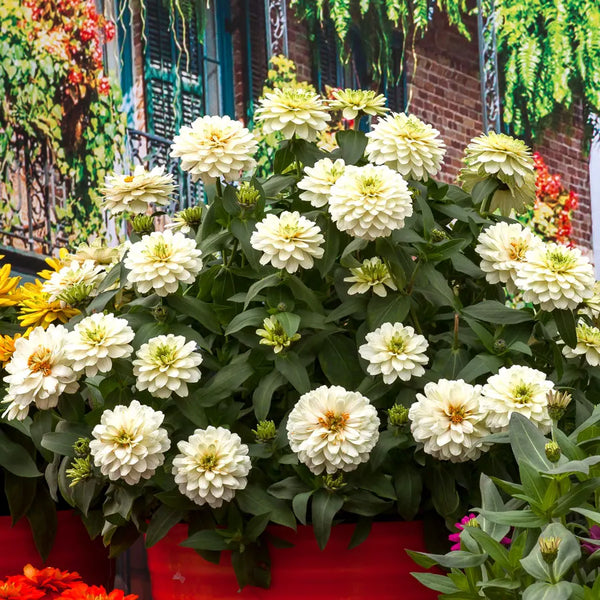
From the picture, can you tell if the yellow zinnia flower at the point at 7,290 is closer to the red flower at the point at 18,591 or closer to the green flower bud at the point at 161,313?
the green flower bud at the point at 161,313

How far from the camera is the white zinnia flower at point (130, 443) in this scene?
827 mm

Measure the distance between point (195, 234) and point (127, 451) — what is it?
0.32 m

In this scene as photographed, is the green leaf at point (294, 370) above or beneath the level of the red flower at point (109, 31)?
beneath

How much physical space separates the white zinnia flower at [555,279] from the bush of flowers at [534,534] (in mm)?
185

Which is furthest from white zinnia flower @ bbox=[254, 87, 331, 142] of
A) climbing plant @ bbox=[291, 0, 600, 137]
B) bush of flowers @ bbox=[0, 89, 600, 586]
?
climbing plant @ bbox=[291, 0, 600, 137]

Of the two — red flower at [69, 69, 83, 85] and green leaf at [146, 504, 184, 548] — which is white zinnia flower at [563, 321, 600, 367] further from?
red flower at [69, 69, 83, 85]

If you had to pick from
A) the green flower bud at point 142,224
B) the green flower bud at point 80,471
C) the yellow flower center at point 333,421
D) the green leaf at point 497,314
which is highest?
the green flower bud at point 142,224

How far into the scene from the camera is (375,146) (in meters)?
0.97

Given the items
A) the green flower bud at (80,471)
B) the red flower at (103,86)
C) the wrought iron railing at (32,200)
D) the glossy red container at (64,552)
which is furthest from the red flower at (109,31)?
the green flower bud at (80,471)

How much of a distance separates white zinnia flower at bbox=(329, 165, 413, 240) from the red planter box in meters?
0.28

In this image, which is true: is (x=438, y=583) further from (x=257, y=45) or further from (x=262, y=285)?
(x=257, y=45)

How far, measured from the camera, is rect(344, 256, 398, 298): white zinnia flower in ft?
2.98

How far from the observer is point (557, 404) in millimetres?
846

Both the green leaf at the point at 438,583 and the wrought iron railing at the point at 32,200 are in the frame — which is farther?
the wrought iron railing at the point at 32,200
